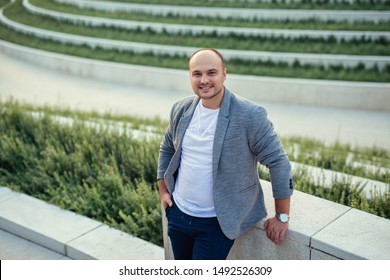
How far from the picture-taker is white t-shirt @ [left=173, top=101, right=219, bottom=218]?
299 cm

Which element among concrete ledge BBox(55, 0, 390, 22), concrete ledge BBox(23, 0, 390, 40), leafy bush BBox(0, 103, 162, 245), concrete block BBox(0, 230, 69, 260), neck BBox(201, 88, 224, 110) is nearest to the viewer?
neck BBox(201, 88, 224, 110)

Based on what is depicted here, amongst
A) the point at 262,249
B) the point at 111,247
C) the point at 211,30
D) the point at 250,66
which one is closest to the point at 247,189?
the point at 262,249

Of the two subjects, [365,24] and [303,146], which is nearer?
[303,146]

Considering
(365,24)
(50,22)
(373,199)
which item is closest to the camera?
(373,199)

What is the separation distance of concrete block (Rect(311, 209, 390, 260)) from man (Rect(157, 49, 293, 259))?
0.25 meters

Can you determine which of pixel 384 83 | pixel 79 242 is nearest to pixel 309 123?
pixel 384 83

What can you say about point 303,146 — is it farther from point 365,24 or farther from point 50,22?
point 50,22

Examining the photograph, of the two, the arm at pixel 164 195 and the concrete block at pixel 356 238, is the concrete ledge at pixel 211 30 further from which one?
the arm at pixel 164 195

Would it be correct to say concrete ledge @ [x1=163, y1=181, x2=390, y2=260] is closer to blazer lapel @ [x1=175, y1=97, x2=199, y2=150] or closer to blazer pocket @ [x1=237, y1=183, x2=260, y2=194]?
blazer pocket @ [x1=237, y1=183, x2=260, y2=194]

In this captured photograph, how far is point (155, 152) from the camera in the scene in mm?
5664

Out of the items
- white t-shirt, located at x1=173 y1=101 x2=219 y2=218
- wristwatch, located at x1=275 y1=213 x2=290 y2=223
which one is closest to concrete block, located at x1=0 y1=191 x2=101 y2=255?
white t-shirt, located at x1=173 y1=101 x2=219 y2=218

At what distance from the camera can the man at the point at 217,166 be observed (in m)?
2.88

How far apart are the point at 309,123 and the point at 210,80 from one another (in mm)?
7102

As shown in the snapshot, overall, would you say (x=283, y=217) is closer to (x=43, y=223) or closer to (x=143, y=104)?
(x=43, y=223)
